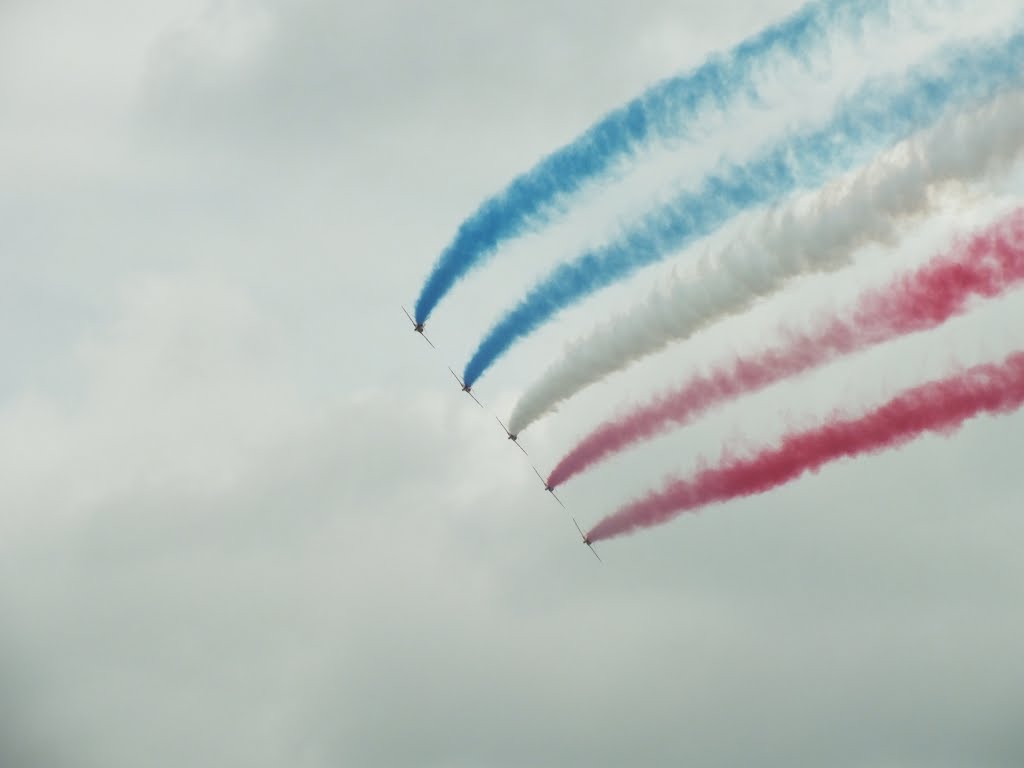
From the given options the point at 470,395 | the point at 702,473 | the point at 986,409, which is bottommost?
the point at 986,409

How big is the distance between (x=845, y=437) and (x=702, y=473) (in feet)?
20.2

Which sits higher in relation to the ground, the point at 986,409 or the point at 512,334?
the point at 512,334

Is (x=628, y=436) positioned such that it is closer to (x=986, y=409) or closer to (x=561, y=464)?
(x=561, y=464)

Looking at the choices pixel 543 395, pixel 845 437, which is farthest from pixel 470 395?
pixel 845 437

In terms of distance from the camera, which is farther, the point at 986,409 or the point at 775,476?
the point at 775,476

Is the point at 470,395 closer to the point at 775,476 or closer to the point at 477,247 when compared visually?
the point at 477,247

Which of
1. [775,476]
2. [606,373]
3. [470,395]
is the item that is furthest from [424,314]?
[775,476]

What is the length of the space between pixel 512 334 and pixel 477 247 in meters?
3.15

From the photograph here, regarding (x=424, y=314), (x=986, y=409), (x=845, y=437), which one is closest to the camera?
(x=986, y=409)

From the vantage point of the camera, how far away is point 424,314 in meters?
63.5

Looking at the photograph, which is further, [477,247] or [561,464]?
[561,464]

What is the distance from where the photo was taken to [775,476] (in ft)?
186

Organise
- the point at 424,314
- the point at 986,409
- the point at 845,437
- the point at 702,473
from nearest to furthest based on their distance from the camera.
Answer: the point at 986,409, the point at 845,437, the point at 702,473, the point at 424,314

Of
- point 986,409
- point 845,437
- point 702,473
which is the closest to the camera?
point 986,409
